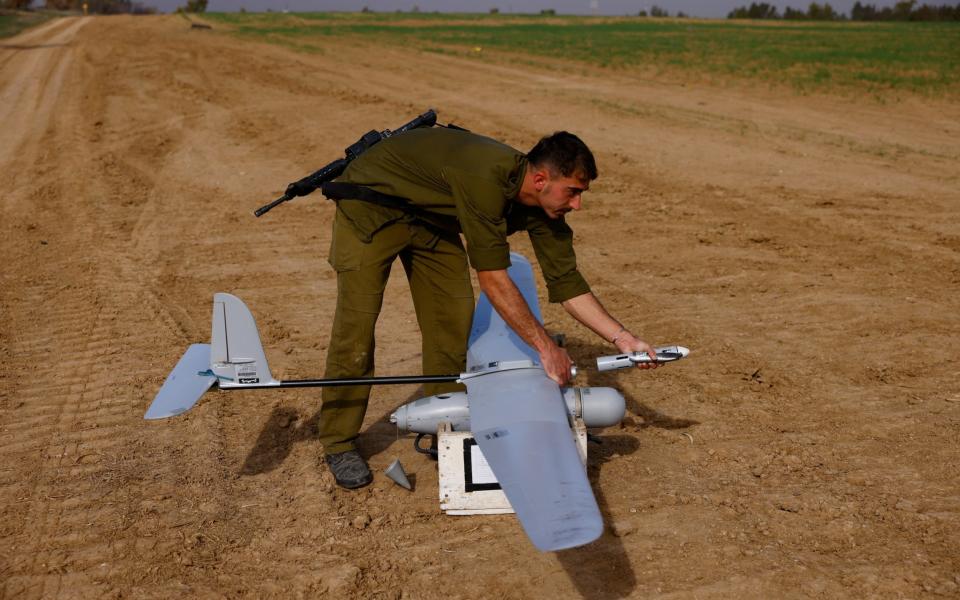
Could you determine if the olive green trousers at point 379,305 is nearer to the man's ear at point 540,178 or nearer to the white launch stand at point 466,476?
the white launch stand at point 466,476

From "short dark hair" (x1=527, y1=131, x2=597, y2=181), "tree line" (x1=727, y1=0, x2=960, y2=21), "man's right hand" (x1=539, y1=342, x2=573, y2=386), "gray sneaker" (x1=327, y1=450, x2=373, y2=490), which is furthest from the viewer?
"tree line" (x1=727, y1=0, x2=960, y2=21)

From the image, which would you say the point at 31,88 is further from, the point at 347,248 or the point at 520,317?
the point at 520,317

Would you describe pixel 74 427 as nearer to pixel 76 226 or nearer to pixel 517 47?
pixel 76 226

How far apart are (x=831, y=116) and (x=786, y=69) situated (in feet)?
26.6

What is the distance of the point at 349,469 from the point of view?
5.34 m

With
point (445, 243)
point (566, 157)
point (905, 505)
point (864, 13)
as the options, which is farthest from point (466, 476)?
point (864, 13)

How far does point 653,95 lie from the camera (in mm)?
21344

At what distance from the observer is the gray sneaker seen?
17.4 feet

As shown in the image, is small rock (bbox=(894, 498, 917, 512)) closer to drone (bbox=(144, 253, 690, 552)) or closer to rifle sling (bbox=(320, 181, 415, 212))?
drone (bbox=(144, 253, 690, 552))

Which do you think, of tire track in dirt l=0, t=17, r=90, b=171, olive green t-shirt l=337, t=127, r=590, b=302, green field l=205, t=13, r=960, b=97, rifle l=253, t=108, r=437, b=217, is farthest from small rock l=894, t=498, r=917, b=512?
green field l=205, t=13, r=960, b=97

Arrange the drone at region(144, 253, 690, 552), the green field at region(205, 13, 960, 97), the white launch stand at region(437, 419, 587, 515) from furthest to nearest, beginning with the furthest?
the green field at region(205, 13, 960, 97)
the white launch stand at region(437, 419, 587, 515)
the drone at region(144, 253, 690, 552)

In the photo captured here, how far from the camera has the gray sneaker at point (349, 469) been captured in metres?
5.30

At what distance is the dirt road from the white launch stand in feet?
0.39

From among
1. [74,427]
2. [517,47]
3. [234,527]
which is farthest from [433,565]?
[517,47]
